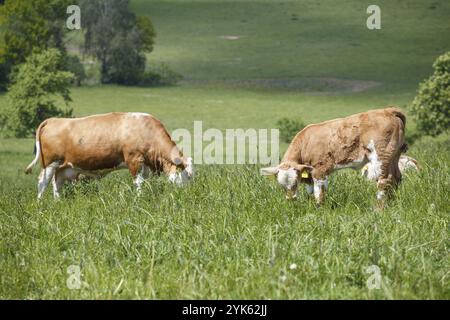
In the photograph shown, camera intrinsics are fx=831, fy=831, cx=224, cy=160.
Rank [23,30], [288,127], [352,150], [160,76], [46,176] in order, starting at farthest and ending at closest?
1. [160,76]
2. [23,30]
3. [288,127]
4. [46,176]
5. [352,150]

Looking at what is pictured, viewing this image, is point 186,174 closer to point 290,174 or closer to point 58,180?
point 290,174

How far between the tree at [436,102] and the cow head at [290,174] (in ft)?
71.7

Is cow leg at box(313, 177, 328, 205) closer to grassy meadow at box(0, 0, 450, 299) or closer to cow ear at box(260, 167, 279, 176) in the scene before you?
grassy meadow at box(0, 0, 450, 299)

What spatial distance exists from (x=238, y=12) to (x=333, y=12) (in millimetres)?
9648

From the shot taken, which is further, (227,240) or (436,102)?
(436,102)

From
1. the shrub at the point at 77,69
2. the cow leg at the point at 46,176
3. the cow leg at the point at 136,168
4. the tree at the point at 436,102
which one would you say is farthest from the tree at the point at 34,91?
the cow leg at the point at 136,168

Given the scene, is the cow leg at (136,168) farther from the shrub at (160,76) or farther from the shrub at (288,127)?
the shrub at (160,76)

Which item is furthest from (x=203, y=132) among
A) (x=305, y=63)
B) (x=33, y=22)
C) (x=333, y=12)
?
(x=333, y=12)

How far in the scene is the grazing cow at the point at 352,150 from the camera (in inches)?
447

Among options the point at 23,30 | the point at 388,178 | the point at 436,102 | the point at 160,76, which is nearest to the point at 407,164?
the point at 388,178

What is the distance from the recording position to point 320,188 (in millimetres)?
11133

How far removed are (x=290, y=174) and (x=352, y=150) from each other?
1.03m
